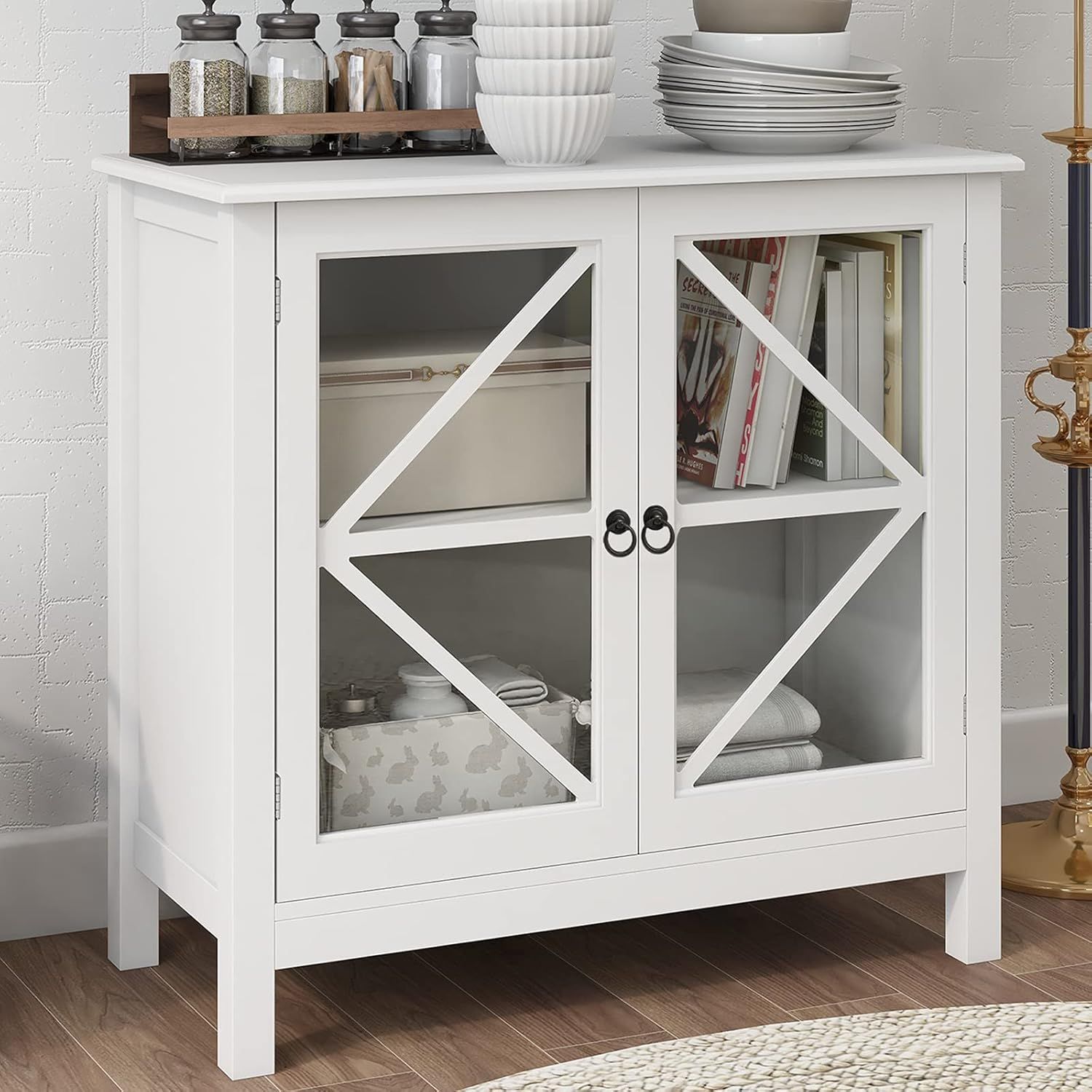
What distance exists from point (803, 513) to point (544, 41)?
25.4 inches

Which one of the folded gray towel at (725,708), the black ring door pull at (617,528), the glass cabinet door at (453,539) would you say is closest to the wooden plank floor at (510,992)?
the glass cabinet door at (453,539)

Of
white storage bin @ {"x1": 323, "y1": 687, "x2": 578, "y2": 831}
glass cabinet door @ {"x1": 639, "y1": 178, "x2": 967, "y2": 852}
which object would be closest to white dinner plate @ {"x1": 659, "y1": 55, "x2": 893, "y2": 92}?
glass cabinet door @ {"x1": 639, "y1": 178, "x2": 967, "y2": 852}

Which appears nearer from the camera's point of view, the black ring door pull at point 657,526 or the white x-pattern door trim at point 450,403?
the white x-pattern door trim at point 450,403

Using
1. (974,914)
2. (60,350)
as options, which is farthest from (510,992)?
(60,350)

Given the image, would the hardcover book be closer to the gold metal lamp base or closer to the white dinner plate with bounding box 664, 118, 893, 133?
the white dinner plate with bounding box 664, 118, 893, 133

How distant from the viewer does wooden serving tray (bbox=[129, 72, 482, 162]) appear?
6.97 feet

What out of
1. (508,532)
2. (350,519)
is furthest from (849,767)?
(350,519)

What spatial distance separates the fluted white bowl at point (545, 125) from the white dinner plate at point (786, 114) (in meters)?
0.19

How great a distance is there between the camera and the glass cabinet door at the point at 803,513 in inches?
85.4

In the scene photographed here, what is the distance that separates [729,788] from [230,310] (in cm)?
84

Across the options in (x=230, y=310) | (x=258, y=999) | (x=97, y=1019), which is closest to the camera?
(x=230, y=310)

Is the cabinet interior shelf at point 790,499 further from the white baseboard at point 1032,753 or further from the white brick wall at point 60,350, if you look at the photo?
the white baseboard at point 1032,753

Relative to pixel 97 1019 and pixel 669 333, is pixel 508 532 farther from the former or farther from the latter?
pixel 97 1019

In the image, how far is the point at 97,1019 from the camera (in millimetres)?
2232
